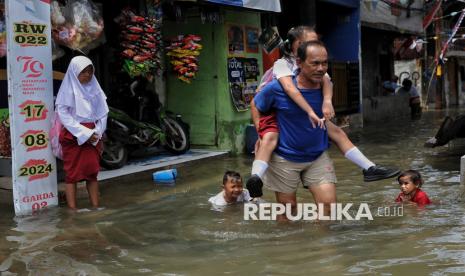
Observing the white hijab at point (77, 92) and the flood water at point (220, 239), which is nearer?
the flood water at point (220, 239)

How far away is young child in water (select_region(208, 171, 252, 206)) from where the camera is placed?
6516 millimetres

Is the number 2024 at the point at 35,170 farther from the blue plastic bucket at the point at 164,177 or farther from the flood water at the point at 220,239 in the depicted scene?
the blue plastic bucket at the point at 164,177

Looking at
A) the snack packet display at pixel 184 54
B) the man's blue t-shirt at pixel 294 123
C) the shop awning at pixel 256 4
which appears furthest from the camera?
the shop awning at pixel 256 4

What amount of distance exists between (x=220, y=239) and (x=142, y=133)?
4655 millimetres

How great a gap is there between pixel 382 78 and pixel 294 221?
18893 millimetres

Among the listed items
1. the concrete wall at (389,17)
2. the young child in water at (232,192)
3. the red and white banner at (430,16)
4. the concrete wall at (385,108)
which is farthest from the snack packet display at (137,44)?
the red and white banner at (430,16)

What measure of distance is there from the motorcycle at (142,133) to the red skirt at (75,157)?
199 centimetres

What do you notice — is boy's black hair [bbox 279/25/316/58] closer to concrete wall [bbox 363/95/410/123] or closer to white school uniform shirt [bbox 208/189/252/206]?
white school uniform shirt [bbox 208/189/252/206]

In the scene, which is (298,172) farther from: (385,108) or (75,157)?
(385,108)

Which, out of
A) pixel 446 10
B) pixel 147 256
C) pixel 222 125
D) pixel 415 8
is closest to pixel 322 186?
pixel 147 256

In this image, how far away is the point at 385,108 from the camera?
20844 millimetres

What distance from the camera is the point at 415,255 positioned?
4379 millimetres

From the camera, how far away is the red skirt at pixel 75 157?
6.57 metres

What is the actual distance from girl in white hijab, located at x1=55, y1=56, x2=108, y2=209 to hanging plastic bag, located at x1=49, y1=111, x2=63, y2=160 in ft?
0.23
